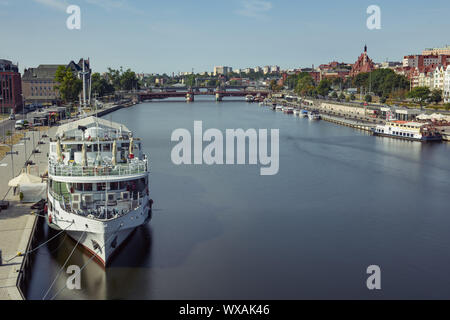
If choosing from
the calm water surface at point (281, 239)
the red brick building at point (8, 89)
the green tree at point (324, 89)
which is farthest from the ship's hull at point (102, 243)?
the green tree at point (324, 89)

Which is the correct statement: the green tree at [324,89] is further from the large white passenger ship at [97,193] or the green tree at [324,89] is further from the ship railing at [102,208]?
the ship railing at [102,208]

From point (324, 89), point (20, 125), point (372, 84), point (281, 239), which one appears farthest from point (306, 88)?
point (281, 239)

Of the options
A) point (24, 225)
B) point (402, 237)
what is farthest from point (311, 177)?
point (24, 225)

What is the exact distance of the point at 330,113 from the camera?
69062mm

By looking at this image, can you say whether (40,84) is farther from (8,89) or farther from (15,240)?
(15,240)

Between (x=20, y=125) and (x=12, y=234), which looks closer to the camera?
(x=12, y=234)

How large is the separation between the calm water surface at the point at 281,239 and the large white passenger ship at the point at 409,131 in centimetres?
1165

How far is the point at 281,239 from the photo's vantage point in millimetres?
17406

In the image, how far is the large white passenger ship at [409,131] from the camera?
41781 millimetres

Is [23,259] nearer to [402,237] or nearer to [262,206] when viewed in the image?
[262,206]

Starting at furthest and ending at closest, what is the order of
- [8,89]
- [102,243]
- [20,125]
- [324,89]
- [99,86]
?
[324,89]
[99,86]
[8,89]
[20,125]
[102,243]

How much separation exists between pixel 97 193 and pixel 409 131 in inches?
1323


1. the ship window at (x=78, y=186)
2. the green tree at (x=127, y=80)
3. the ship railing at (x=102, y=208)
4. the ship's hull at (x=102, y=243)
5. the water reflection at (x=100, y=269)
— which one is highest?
the green tree at (x=127, y=80)
